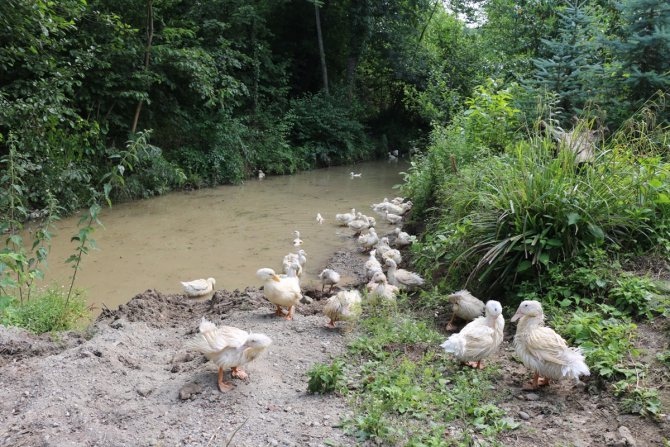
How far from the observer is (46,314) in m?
5.59

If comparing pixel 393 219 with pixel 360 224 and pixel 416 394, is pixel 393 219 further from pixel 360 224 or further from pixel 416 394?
pixel 416 394

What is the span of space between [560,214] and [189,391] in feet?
12.8

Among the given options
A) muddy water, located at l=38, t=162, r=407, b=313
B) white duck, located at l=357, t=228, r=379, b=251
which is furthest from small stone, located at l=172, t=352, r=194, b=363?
white duck, located at l=357, t=228, r=379, b=251

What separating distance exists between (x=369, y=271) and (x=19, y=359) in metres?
4.46

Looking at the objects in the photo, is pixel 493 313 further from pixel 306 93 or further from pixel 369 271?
pixel 306 93

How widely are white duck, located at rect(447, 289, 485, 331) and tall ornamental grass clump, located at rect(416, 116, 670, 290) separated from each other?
0.38 metres

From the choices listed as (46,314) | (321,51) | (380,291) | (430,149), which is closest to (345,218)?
(430,149)

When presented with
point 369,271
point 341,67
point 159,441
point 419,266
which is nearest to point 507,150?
point 419,266

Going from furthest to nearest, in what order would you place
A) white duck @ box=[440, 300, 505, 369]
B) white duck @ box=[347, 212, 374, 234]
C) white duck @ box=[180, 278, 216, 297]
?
white duck @ box=[347, 212, 374, 234] → white duck @ box=[180, 278, 216, 297] → white duck @ box=[440, 300, 505, 369]

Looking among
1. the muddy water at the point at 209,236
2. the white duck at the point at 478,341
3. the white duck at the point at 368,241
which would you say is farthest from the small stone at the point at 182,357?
the white duck at the point at 368,241

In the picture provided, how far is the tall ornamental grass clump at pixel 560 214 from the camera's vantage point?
5219 mm

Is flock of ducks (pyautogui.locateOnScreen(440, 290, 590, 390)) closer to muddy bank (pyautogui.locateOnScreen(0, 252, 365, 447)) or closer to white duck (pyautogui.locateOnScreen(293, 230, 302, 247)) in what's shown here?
muddy bank (pyautogui.locateOnScreen(0, 252, 365, 447))

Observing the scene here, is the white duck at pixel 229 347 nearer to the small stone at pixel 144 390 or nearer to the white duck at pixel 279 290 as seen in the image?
the small stone at pixel 144 390

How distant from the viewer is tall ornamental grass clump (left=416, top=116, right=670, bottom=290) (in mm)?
5219
